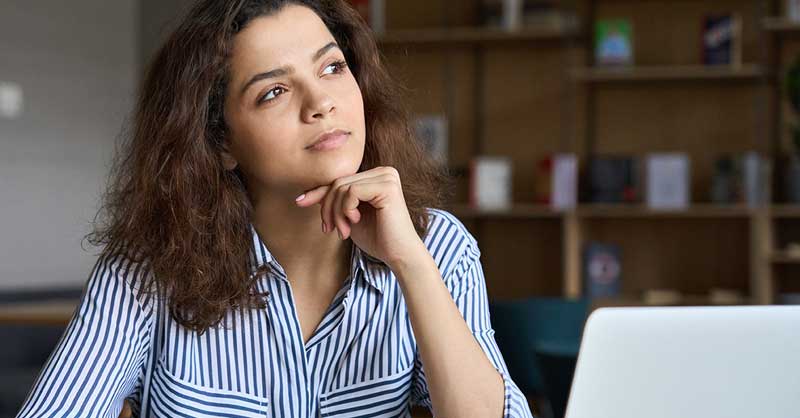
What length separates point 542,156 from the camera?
18.8 feet

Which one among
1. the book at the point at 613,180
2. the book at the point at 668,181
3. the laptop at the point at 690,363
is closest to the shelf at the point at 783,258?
the book at the point at 668,181

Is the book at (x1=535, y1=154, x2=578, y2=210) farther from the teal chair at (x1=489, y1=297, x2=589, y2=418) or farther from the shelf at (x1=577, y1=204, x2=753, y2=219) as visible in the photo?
the teal chair at (x1=489, y1=297, x2=589, y2=418)

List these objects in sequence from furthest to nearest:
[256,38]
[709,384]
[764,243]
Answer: [764,243]
[256,38]
[709,384]

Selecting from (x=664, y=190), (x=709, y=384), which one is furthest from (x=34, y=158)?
(x=709, y=384)

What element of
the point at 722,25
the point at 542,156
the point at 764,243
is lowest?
the point at 764,243

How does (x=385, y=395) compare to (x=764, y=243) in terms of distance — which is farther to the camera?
(x=764, y=243)

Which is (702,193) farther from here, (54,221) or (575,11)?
(54,221)

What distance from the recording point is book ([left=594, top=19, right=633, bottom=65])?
5.37m

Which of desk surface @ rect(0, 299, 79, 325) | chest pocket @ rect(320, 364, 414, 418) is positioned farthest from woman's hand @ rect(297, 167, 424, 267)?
desk surface @ rect(0, 299, 79, 325)

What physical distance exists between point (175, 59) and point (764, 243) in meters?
4.16

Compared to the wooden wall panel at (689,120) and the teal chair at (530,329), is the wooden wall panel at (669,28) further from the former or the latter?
the teal chair at (530,329)

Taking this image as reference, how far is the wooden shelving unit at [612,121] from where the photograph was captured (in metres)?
5.29

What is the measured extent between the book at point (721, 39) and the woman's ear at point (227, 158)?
4.21 metres

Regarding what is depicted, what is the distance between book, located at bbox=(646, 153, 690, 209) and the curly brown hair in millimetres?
3914
